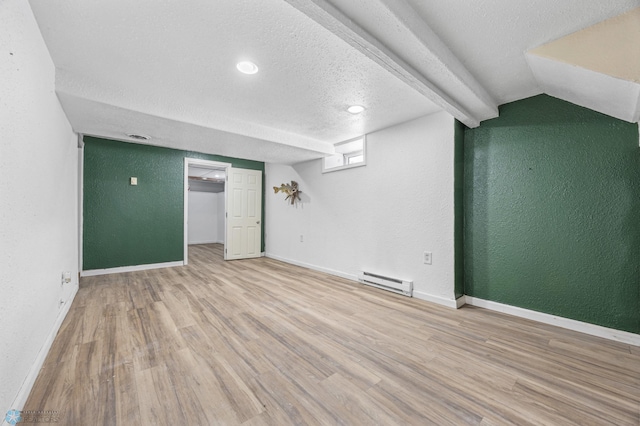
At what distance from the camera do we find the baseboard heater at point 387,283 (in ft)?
10.00

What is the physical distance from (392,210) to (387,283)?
984 millimetres

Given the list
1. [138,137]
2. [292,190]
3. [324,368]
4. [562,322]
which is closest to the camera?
[324,368]

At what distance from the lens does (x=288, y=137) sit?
3621 mm

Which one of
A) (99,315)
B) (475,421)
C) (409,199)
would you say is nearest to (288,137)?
(409,199)

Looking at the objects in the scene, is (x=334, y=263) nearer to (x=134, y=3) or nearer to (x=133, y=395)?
(x=133, y=395)

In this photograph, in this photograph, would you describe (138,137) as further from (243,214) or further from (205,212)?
(205,212)

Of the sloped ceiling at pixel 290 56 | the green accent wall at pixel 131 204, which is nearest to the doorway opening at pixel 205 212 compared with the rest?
the green accent wall at pixel 131 204

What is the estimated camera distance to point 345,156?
4.41m

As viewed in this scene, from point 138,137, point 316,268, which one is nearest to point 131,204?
point 138,137

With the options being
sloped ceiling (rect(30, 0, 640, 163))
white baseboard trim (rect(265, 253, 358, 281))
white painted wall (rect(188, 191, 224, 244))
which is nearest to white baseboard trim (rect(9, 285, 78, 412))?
sloped ceiling (rect(30, 0, 640, 163))

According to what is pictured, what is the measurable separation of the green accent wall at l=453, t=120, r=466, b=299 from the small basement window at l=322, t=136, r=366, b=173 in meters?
1.52

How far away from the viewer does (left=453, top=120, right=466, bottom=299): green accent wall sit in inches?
107

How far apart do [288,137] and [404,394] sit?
325cm
